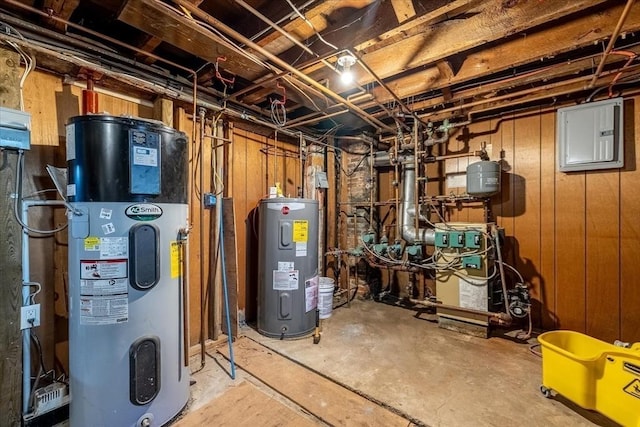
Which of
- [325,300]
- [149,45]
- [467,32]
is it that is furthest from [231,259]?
[467,32]

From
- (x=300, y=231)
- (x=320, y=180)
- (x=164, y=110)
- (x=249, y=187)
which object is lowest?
(x=300, y=231)

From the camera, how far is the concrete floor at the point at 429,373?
1.74m

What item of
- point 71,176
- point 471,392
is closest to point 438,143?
point 471,392

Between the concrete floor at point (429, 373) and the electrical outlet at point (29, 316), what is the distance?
1.03 meters

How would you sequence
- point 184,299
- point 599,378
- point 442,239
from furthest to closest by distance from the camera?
point 442,239 < point 184,299 < point 599,378

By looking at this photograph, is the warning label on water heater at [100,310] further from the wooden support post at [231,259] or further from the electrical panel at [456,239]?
the electrical panel at [456,239]

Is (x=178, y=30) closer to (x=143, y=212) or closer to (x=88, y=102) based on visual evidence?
(x=88, y=102)

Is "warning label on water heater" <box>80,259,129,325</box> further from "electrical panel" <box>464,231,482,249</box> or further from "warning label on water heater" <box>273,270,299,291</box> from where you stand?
"electrical panel" <box>464,231,482,249</box>

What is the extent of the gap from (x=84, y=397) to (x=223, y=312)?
1320 mm

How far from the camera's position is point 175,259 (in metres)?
1.69

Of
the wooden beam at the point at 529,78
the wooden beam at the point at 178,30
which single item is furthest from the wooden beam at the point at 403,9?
the wooden beam at the point at 529,78

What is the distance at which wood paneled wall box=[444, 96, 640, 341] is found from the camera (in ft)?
8.23

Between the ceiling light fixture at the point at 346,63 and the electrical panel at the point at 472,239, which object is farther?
the electrical panel at the point at 472,239

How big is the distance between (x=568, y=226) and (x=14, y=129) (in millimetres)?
4274
